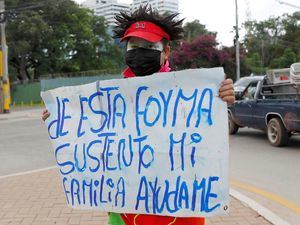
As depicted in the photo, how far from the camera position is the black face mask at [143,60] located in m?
2.62

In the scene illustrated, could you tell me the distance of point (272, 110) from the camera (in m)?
10.2

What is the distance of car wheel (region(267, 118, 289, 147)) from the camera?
9.83 meters

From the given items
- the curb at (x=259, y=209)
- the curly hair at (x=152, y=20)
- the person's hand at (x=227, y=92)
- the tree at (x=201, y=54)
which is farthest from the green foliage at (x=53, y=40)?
the person's hand at (x=227, y=92)

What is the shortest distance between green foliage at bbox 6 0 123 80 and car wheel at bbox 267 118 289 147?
107ft

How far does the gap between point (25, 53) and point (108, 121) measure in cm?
4086

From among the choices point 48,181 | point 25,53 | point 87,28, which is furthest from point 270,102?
point 87,28

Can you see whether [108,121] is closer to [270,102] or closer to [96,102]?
[96,102]

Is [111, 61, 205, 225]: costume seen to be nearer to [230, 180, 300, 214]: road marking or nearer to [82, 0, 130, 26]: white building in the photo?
[82, 0, 130, 26]: white building

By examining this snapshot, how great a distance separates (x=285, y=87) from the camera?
1061cm

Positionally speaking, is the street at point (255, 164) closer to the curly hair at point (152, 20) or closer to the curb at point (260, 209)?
the curb at point (260, 209)

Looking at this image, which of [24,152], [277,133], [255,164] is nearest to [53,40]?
[24,152]

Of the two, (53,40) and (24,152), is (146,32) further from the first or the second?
(53,40)

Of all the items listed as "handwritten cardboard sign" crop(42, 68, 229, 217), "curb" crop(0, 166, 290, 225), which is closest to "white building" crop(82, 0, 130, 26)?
"handwritten cardboard sign" crop(42, 68, 229, 217)

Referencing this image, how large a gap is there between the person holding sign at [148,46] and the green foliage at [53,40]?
126ft
